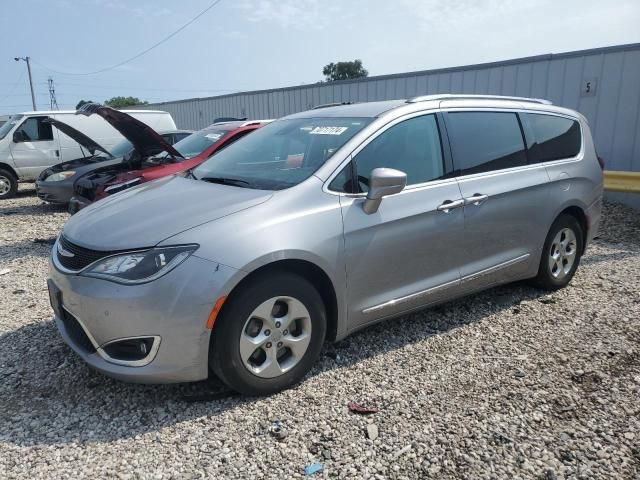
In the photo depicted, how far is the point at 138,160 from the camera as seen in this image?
6.73m

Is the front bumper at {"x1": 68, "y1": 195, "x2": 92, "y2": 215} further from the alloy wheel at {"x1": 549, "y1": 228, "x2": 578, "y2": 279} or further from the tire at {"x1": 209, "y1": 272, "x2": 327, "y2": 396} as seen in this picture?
the alloy wheel at {"x1": 549, "y1": 228, "x2": 578, "y2": 279}

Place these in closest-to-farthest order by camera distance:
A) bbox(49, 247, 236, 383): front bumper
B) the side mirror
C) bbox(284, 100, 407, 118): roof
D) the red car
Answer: bbox(49, 247, 236, 383): front bumper → the side mirror → bbox(284, 100, 407, 118): roof → the red car

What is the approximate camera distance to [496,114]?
4266 millimetres

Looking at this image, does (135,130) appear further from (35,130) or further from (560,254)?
(35,130)

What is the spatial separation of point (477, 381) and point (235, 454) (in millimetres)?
1604

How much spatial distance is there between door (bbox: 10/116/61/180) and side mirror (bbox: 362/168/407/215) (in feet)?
34.5

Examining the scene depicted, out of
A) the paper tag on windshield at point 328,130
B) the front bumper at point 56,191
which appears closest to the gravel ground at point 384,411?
the paper tag on windshield at point 328,130

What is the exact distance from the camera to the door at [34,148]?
11.3 meters

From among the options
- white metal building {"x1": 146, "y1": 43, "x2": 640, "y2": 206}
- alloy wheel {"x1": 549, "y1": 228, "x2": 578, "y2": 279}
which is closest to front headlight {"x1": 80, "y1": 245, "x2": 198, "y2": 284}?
alloy wheel {"x1": 549, "y1": 228, "x2": 578, "y2": 279}

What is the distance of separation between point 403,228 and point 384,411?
1176mm

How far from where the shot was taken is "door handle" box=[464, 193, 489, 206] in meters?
3.76

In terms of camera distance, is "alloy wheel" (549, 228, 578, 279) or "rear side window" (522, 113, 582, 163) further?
"alloy wheel" (549, 228, 578, 279)

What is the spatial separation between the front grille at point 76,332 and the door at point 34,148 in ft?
32.3

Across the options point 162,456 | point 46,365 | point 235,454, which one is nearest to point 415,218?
point 235,454
